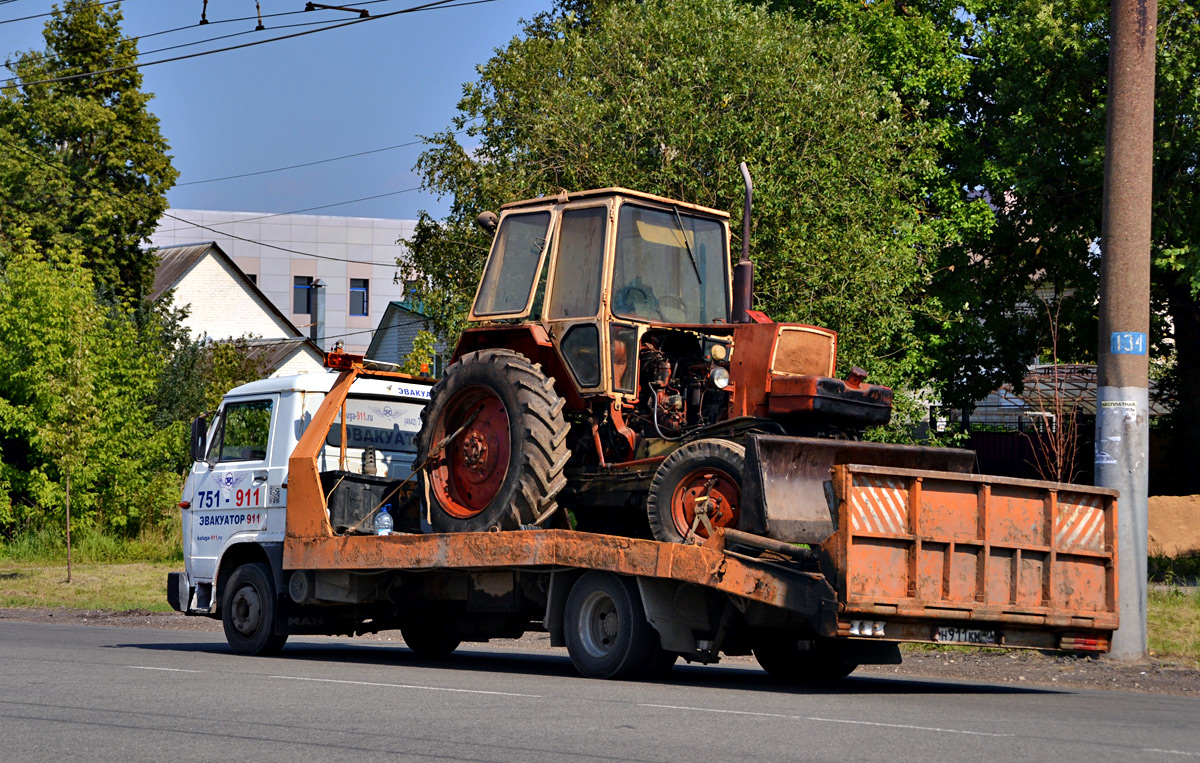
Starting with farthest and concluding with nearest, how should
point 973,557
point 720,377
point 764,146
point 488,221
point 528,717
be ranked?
point 764,146 → point 488,221 → point 720,377 → point 973,557 → point 528,717

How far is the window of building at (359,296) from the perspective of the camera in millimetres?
72938

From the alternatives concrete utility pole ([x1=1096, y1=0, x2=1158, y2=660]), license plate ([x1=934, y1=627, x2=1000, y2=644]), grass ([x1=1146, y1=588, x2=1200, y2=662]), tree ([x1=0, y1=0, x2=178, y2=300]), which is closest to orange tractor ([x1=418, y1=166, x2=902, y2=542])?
license plate ([x1=934, y1=627, x2=1000, y2=644])

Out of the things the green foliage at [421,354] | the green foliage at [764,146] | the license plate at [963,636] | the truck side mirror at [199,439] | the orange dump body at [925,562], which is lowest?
the license plate at [963,636]

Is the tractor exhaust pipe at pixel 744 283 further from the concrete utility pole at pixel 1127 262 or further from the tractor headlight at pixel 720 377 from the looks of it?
the concrete utility pole at pixel 1127 262

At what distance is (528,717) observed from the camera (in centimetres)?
801

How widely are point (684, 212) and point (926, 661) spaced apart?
5236 millimetres

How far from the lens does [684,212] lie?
1197cm

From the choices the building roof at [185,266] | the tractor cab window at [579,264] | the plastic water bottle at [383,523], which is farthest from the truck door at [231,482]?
the building roof at [185,266]

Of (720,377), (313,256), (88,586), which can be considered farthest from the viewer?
(313,256)

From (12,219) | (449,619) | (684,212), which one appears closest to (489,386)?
(684,212)

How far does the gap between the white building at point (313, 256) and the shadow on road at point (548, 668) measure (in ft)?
187

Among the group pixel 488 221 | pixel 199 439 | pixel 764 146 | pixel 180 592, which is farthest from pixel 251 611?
pixel 764 146

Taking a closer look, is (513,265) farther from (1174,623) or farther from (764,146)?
(764,146)

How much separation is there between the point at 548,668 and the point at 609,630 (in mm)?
1727
